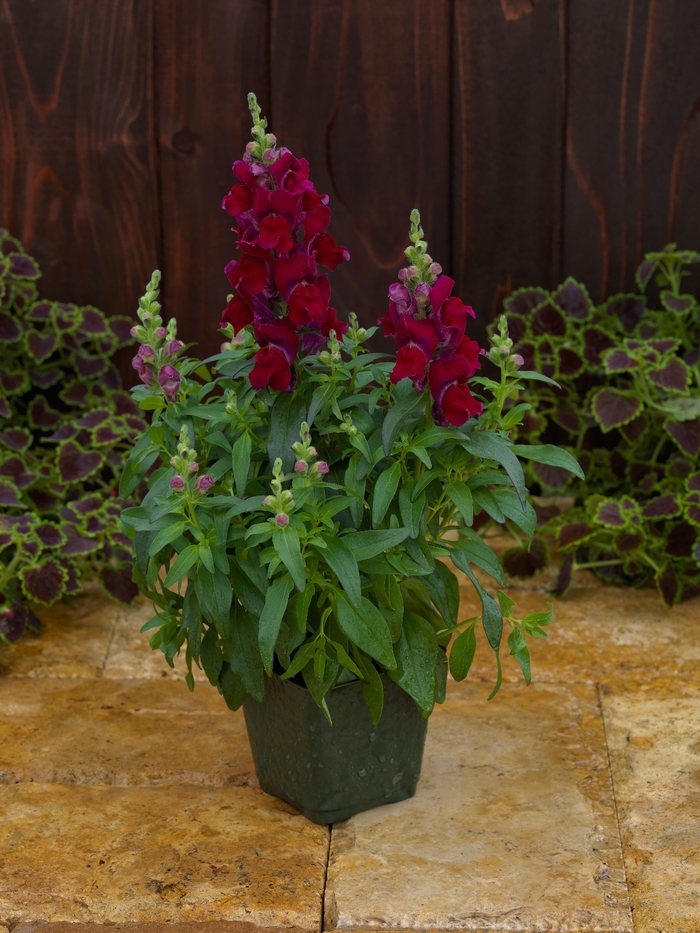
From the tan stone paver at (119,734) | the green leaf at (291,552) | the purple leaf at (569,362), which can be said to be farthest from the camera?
the purple leaf at (569,362)

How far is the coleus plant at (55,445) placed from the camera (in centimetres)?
273

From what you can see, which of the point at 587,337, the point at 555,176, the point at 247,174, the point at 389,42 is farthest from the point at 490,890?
the point at 389,42

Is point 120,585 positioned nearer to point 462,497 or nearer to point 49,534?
point 49,534

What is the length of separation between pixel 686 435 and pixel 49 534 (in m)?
1.58

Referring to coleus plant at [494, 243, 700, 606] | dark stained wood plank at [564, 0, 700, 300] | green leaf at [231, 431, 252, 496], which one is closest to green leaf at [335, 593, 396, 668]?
green leaf at [231, 431, 252, 496]

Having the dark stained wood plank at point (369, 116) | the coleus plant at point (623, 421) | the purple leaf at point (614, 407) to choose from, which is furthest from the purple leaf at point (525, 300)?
the purple leaf at point (614, 407)

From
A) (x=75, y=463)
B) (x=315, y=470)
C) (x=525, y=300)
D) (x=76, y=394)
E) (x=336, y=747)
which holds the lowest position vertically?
(x=336, y=747)

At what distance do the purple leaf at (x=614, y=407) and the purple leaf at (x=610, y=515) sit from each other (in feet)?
0.61

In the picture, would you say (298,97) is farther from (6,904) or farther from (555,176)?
(6,904)

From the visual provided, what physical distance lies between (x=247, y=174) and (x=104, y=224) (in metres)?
1.56

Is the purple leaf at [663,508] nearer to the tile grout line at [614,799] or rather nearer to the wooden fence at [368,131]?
the tile grout line at [614,799]

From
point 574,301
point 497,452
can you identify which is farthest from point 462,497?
point 574,301

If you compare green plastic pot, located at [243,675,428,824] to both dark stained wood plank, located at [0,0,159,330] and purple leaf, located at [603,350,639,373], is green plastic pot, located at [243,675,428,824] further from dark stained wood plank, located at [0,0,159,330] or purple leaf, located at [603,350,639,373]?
dark stained wood plank, located at [0,0,159,330]

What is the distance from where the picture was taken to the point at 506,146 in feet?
10.4
